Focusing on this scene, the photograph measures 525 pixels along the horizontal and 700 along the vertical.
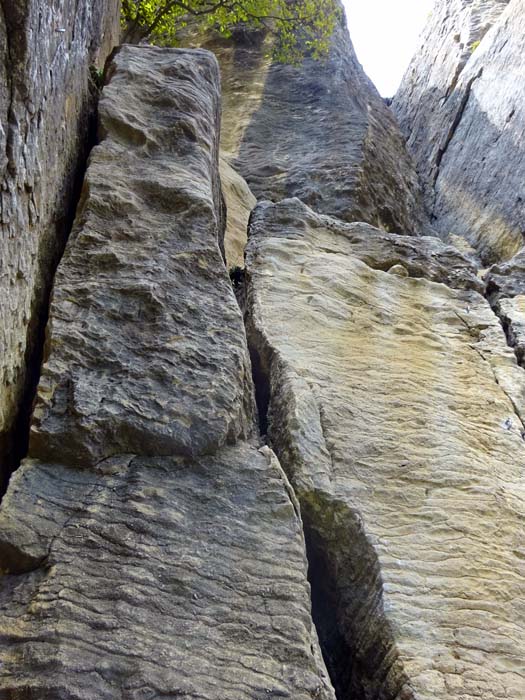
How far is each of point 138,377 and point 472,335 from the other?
12.6 ft

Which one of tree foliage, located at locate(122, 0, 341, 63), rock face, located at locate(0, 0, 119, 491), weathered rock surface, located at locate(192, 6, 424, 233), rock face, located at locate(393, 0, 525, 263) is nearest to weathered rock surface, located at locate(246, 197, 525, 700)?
rock face, located at locate(0, 0, 119, 491)

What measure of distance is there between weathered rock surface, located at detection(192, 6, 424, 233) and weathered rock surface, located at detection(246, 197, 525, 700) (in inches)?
125

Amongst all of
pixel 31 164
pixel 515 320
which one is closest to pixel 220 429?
pixel 31 164

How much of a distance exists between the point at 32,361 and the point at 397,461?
2694 mm

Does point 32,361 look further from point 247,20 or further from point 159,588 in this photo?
point 247,20

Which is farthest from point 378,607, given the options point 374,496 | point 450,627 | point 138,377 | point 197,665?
point 138,377

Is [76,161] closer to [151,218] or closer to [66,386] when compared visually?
[151,218]

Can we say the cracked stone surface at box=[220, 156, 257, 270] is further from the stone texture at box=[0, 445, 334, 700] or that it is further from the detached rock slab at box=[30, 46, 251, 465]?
the stone texture at box=[0, 445, 334, 700]

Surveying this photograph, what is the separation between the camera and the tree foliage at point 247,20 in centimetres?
1197

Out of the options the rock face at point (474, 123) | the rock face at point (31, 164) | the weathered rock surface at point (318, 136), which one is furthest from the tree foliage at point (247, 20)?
the rock face at point (31, 164)

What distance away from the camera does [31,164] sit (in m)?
4.48

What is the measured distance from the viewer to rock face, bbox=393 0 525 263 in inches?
435

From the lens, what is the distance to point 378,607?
13.5ft

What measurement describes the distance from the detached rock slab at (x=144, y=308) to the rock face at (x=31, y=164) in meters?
0.20
